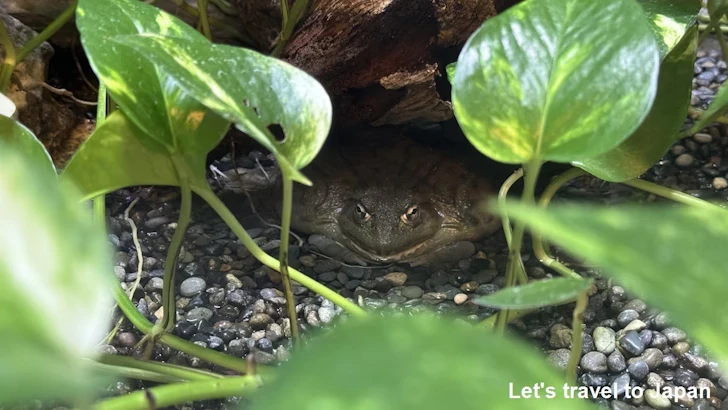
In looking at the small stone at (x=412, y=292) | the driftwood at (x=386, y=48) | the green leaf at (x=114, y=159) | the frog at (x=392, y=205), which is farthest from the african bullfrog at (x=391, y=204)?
the green leaf at (x=114, y=159)

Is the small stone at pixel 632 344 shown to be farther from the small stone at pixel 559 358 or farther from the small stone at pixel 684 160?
the small stone at pixel 684 160

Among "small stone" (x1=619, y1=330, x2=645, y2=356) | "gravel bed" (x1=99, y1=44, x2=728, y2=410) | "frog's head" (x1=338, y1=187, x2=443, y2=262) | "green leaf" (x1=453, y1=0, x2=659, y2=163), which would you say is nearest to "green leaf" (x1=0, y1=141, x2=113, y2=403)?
"green leaf" (x1=453, y1=0, x2=659, y2=163)

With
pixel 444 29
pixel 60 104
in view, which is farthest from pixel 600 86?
pixel 60 104

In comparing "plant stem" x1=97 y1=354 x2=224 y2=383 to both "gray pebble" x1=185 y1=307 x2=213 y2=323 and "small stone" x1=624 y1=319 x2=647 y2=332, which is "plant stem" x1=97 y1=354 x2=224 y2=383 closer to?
"gray pebble" x1=185 y1=307 x2=213 y2=323

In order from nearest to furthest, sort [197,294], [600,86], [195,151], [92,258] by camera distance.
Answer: [92,258] → [600,86] → [195,151] → [197,294]

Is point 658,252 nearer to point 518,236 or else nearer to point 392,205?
point 518,236

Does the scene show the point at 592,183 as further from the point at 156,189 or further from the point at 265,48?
the point at 156,189
